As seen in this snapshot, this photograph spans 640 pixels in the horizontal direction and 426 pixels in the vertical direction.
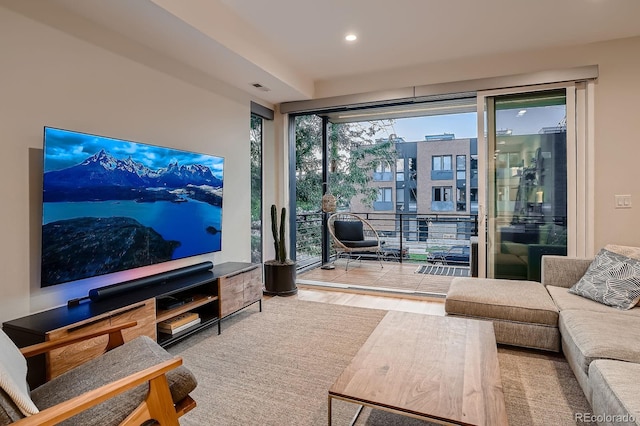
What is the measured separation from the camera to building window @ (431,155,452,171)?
246 inches

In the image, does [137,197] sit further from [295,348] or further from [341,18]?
[341,18]

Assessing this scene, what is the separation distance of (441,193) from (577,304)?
12.8ft

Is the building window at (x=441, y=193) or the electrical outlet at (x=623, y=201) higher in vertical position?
the building window at (x=441, y=193)

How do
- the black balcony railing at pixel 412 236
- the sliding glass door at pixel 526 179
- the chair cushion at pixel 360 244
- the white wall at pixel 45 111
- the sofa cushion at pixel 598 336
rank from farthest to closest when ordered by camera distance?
the black balcony railing at pixel 412 236 → the chair cushion at pixel 360 244 → the sliding glass door at pixel 526 179 → the white wall at pixel 45 111 → the sofa cushion at pixel 598 336

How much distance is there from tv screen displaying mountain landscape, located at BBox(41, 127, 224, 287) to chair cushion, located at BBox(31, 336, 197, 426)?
839 millimetres

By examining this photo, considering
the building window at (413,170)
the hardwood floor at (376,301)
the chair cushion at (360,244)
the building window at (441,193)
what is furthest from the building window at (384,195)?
the hardwood floor at (376,301)

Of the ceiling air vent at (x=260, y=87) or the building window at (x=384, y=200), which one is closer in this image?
the ceiling air vent at (x=260, y=87)

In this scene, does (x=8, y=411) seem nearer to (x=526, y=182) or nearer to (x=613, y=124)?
(x=526, y=182)

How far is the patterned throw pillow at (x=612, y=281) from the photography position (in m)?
2.46

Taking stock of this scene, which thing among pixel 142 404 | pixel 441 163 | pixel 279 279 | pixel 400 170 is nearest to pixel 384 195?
pixel 400 170

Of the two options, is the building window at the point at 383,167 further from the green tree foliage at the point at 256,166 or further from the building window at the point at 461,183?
the green tree foliage at the point at 256,166

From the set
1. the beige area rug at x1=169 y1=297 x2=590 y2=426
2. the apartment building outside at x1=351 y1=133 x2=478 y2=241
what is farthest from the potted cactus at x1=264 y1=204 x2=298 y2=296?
the apartment building outside at x1=351 y1=133 x2=478 y2=241

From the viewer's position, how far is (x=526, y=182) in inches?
147
